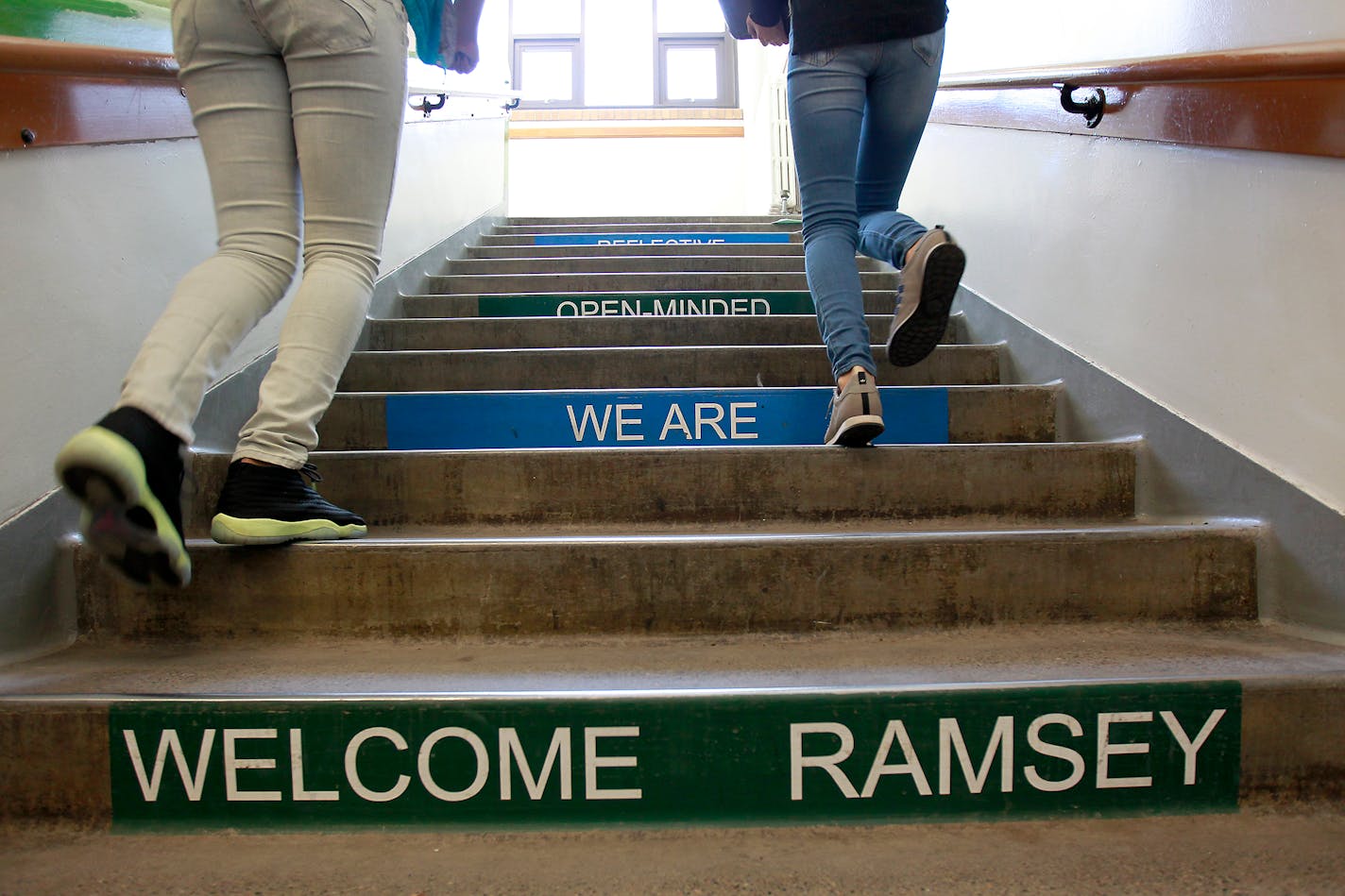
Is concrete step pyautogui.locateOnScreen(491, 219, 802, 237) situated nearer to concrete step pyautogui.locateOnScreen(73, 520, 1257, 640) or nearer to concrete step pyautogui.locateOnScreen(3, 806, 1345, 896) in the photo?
concrete step pyautogui.locateOnScreen(73, 520, 1257, 640)

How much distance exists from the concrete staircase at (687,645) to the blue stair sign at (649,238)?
245 cm

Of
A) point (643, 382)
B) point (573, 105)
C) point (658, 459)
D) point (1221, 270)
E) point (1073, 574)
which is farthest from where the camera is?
point (573, 105)

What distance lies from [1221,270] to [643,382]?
47.1 inches

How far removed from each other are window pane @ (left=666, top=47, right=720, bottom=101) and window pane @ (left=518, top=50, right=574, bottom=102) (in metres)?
0.96

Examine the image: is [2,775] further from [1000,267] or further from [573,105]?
[573,105]

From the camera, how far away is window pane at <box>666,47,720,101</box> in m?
9.19

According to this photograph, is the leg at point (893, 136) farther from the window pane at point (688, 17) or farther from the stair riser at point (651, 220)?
the window pane at point (688, 17)

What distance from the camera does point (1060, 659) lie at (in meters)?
1.22

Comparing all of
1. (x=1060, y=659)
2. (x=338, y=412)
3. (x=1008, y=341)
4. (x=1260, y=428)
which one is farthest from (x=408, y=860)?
(x=1008, y=341)

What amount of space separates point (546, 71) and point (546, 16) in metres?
0.54

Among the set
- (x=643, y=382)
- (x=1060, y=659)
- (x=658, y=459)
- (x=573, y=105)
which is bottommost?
(x=1060, y=659)

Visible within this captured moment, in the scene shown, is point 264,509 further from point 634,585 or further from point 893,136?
point 893,136

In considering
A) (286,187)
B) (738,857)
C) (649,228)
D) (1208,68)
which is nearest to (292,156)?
(286,187)

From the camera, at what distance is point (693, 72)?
9.23 metres
